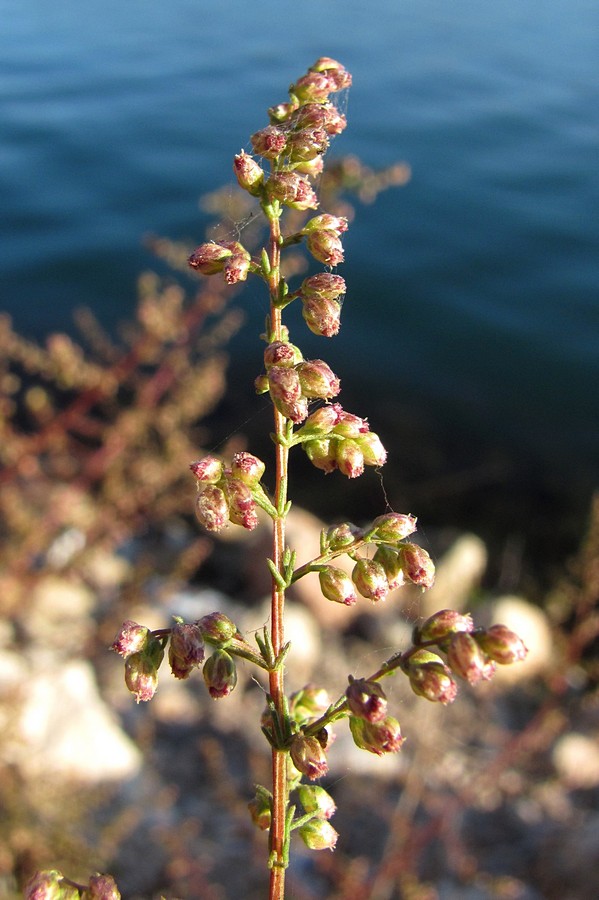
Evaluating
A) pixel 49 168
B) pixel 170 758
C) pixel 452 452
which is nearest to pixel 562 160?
pixel 452 452

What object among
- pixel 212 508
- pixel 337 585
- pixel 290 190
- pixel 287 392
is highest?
pixel 290 190

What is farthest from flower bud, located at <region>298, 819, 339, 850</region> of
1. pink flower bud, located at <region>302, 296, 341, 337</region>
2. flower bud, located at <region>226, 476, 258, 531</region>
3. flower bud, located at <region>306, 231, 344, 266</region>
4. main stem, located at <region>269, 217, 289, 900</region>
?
flower bud, located at <region>306, 231, 344, 266</region>

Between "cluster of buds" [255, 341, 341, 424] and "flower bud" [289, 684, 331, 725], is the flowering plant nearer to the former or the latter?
"cluster of buds" [255, 341, 341, 424]

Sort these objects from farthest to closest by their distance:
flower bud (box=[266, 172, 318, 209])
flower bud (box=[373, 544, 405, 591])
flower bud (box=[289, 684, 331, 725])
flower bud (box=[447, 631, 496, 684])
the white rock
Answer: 1. the white rock
2. flower bud (box=[289, 684, 331, 725])
3. flower bud (box=[373, 544, 405, 591])
4. flower bud (box=[266, 172, 318, 209])
5. flower bud (box=[447, 631, 496, 684])

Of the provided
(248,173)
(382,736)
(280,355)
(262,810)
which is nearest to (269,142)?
(248,173)

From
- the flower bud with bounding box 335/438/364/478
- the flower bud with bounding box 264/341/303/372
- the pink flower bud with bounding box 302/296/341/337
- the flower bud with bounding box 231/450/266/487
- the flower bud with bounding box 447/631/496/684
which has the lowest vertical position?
the flower bud with bounding box 447/631/496/684

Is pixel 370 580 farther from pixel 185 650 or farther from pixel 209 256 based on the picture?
pixel 209 256
